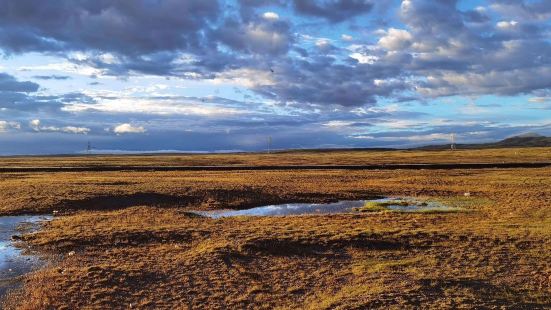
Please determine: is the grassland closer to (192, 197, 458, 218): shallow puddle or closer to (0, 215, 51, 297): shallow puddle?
(0, 215, 51, 297): shallow puddle

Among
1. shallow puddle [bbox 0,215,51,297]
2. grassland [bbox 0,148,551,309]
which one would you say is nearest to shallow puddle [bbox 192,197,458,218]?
grassland [bbox 0,148,551,309]

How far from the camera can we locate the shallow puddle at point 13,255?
1488 cm

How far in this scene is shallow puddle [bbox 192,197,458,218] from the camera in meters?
30.2

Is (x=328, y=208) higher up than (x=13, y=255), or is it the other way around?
(x=13, y=255)

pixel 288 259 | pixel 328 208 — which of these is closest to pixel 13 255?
pixel 288 259

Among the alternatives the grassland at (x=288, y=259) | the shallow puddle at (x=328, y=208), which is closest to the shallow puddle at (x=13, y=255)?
the grassland at (x=288, y=259)

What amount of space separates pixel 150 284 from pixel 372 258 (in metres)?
7.40

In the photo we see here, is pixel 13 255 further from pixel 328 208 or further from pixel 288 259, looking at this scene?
pixel 328 208

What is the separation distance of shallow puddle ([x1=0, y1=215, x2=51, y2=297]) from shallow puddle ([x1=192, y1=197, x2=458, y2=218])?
9.47 meters

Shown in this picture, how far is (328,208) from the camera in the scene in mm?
32656

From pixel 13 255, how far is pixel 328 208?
1944 centimetres

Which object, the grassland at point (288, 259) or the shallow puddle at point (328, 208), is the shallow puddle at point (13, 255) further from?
the shallow puddle at point (328, 208)

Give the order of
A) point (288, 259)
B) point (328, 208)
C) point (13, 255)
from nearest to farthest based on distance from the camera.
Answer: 1. point (288, 259)
2. point (13, 255)
3. point (328, 208)

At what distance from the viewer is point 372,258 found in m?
17.0
